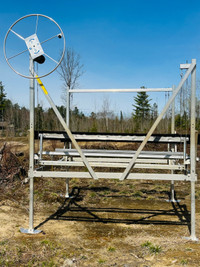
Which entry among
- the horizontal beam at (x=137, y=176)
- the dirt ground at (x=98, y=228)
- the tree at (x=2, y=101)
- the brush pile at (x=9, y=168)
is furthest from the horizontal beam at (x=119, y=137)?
the tree at (x=2, y=101)

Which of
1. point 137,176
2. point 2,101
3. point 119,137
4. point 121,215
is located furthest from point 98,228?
point 2,101

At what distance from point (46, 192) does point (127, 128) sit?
54.1ft

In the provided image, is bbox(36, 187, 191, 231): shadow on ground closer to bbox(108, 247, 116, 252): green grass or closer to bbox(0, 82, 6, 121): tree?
bbox(108, 247, 116, 252): green grass

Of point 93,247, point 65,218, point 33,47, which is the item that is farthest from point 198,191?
point 33,47

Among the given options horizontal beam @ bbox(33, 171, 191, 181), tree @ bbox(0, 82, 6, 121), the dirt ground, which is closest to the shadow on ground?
the dirt ground

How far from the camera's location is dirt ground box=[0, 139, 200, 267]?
8.87ft

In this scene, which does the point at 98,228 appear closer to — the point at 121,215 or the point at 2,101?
the point at 121,215

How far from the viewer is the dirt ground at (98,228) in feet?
8.87

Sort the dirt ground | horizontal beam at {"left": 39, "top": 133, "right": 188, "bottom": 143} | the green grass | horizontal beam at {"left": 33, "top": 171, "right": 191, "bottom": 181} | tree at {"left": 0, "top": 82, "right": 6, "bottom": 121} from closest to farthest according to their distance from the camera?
1. the dirt ground
2. the green grass
3. horizontal beam at {"left": 33, "top": 171, "right": 191, "bottom": 181}
4. horizontal beam at {"left": 39, "top": 133, "right": 188, "bottom": 143}
5. tree at {"left": 0, "top": 82, "right": 6, "bottom": 121}

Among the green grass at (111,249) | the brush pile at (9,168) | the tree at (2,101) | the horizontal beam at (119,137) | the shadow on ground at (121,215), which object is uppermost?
the tree at (2,101)

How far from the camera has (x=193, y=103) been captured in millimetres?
3199

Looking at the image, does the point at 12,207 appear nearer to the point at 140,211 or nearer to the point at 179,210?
the point at 140,211

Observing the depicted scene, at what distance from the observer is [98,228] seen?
3670mm

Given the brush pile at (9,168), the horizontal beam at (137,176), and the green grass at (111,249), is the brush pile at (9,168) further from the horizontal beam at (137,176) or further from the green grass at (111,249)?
the green grass at (111,249)
